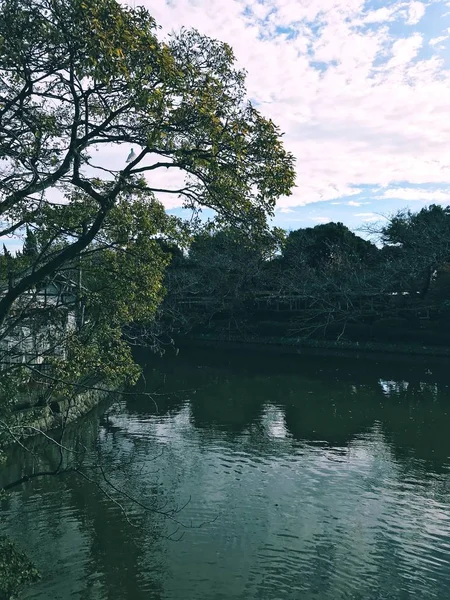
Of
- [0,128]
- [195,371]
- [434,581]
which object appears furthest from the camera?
[195,371]

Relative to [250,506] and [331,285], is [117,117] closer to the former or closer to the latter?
[250,506]

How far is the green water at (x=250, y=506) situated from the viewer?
30.2 ft

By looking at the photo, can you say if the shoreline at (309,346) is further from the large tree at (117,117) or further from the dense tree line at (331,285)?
the large tree at (117,117)

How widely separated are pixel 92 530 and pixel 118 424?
31.1ft

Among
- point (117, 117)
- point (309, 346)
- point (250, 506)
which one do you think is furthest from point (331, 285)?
point (117, 117)

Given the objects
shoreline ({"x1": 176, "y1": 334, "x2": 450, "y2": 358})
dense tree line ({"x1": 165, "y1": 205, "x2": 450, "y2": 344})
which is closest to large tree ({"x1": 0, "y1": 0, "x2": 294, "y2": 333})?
dense tree line ({"x1": 165, "y1": 205, "x2": 450, "y2": 344})

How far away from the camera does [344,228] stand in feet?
165

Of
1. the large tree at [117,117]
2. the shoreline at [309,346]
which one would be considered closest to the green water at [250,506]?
the large tree at [117,117]

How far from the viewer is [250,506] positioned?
12.5 meters

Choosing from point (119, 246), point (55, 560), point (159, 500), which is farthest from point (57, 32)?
point (159, 500)

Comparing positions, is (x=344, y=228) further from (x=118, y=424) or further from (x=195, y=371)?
(x=118, y=424)

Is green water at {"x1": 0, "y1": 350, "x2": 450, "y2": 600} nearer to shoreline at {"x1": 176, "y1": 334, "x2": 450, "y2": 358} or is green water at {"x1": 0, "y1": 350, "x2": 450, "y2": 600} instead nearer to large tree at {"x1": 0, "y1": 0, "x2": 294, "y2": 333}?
large tree at {"x1": 0, "y1": 0, "x2": 294, "y2": 333}

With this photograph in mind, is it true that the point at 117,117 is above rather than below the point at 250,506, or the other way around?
above

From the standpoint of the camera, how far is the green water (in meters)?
9.22
